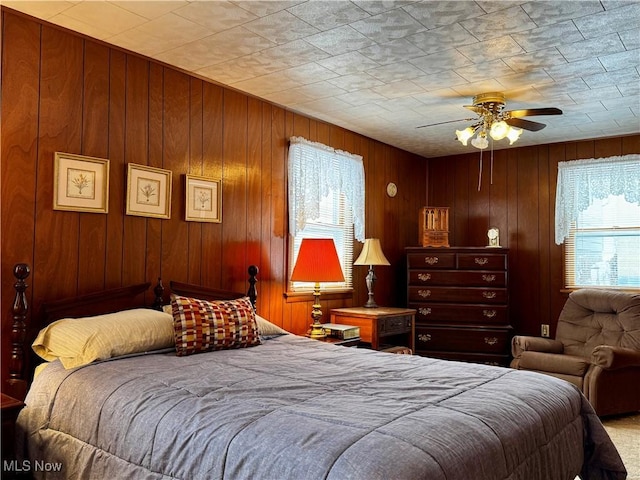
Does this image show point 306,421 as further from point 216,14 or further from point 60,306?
point 216,14

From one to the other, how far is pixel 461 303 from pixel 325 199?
5.90ft

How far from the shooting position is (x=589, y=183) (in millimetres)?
5379

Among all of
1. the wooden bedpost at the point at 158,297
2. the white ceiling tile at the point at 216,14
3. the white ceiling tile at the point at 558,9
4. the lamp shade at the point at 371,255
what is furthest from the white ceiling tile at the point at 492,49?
the wooden bedpost at the point at 158,297

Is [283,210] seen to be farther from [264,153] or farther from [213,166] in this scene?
[213,166]

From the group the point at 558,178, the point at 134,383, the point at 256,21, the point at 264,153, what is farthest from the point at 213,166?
the point at 558,178

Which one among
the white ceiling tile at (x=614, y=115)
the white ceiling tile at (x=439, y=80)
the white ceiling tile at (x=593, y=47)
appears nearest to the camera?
the white ceiling tile at (x=593, y=47)

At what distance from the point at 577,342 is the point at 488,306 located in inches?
39.0

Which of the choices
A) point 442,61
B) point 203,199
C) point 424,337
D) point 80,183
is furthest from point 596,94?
point 80,183

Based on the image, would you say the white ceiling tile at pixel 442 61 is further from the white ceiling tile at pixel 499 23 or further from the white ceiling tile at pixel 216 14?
the white ceiling tile at pixel 216 14

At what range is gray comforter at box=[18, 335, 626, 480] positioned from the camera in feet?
5.20

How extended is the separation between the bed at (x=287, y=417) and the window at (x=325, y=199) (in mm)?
1642

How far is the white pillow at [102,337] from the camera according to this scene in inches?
100

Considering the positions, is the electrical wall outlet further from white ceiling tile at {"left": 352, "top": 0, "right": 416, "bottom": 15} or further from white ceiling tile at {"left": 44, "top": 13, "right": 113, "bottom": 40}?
white ceiling tile at {"left": 44, "top": 13, "right": 113, "bottom": 40}

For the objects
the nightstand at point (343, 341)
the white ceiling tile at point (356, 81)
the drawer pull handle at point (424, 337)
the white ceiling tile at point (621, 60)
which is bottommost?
the drawer pull handle at point (424, 337)
